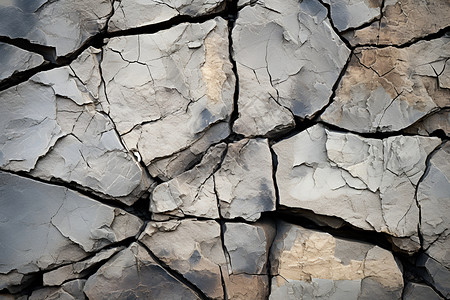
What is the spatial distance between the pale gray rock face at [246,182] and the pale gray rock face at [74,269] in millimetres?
568

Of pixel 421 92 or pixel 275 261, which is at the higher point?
pixel 421 92

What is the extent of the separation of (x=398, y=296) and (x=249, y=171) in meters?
0.89

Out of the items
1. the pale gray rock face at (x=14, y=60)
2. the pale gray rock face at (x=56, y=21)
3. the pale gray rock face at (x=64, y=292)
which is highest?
the pale gray rock face at (x=56, y=21)

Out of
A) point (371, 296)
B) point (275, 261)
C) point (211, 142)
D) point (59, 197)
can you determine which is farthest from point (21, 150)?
point (371, 296)

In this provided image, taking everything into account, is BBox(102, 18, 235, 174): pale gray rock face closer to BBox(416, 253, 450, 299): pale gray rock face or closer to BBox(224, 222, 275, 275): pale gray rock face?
BBox(224, 222, 275, 275): pale gray rock face

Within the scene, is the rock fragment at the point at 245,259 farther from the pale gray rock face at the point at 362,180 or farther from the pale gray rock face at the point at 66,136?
the pale gray rock face at the point at 66,136

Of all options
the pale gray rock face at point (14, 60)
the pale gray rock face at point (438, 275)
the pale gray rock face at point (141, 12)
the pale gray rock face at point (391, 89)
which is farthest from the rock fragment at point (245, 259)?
the pale gray rock face at point (14, 60)

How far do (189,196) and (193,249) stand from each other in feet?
0.79

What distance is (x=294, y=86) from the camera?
6.88 feet

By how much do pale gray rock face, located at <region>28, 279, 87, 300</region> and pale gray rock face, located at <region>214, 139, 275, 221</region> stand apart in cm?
74

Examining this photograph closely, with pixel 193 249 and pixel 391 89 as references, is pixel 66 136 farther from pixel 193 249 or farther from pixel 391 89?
pixel 391 89

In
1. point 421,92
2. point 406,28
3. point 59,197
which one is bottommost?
point 59,197

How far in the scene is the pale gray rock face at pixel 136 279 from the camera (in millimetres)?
2002

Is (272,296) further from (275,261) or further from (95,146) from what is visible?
(95,146)
